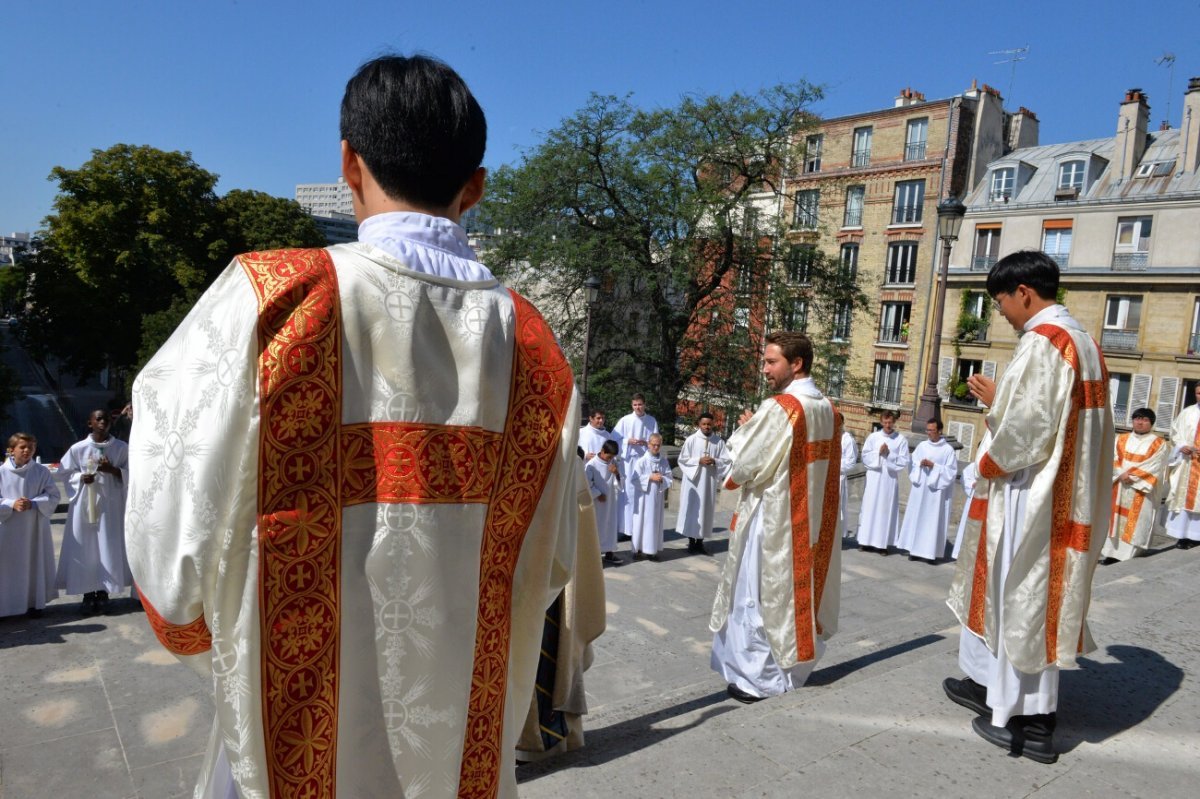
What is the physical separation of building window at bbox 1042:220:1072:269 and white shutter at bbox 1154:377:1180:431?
5.28 metres

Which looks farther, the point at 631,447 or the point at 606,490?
the point at 631,447

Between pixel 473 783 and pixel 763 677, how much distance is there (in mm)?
3387

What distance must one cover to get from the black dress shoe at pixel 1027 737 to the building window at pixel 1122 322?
30.2 meters

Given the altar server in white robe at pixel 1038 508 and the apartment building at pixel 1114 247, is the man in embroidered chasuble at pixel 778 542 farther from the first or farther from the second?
the apartment building at pixel 1114 247

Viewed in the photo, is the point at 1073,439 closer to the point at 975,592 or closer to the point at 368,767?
the point at 975,592

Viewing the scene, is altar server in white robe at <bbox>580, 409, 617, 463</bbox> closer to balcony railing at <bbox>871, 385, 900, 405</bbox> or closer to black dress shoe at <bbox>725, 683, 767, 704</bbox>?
black dress shoe at <bbox>725, 683, 767, 704</bbox>

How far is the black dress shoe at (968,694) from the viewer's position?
3803 mm

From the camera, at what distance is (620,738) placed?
3924 millimetres

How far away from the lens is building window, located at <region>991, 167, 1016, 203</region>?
31469 mm

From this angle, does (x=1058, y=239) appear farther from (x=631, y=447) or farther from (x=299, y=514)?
(x=299, y=514)

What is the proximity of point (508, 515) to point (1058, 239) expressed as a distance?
113 ft

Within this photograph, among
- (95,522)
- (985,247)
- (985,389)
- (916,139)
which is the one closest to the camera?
(985,389)

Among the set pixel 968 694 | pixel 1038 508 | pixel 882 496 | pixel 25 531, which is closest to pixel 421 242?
pixel 1038 508

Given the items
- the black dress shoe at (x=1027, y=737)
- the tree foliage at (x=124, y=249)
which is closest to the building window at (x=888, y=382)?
the tree foliage at (x=124, y=249)
